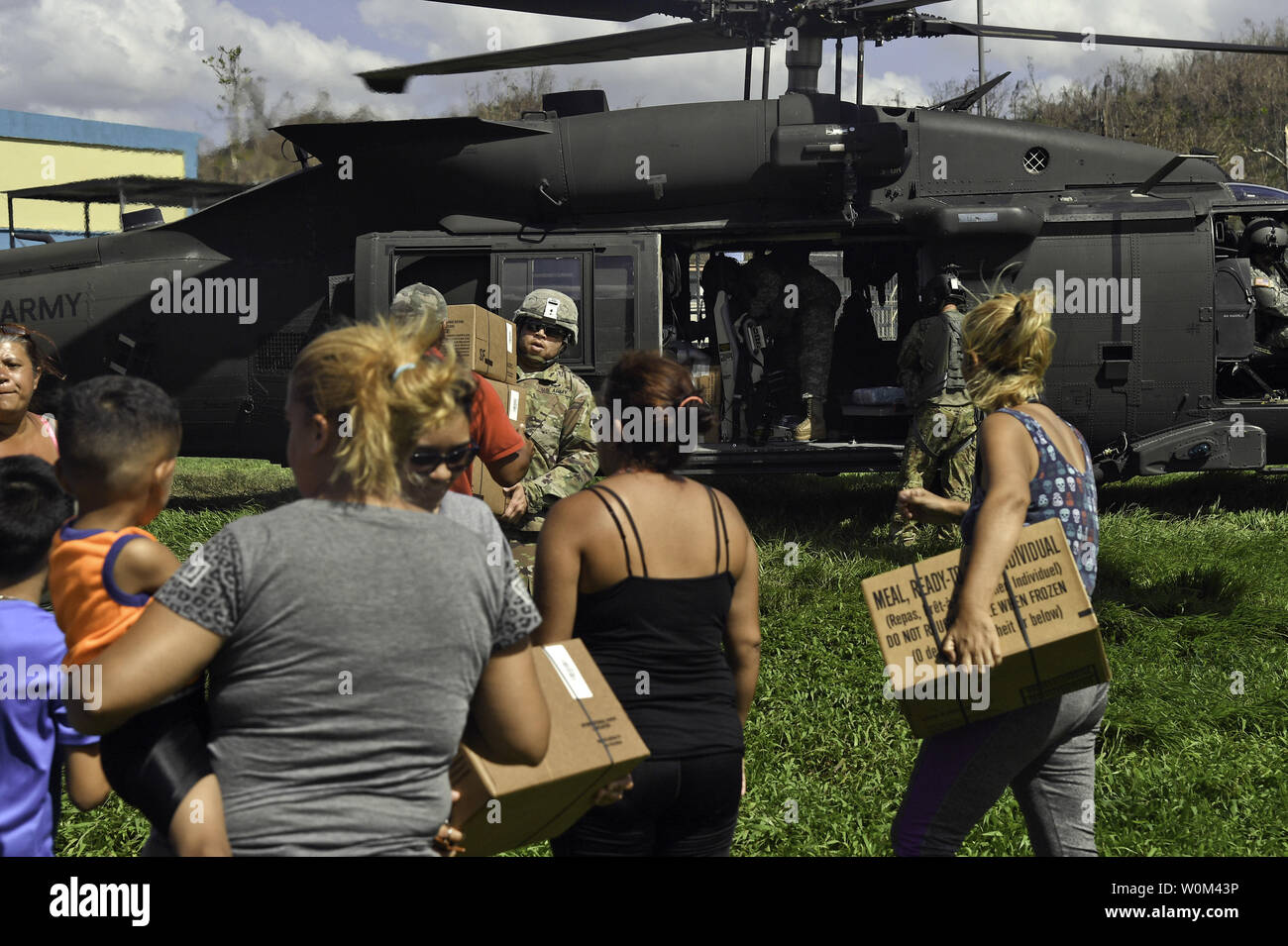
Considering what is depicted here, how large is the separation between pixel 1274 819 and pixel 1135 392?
184 inches

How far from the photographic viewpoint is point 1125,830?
13.3 feet

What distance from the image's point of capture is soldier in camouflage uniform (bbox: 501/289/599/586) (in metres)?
4.84

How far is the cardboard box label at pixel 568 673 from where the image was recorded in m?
2.36

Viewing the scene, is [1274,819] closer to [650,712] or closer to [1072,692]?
[1072,692]

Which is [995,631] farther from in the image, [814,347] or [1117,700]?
[814,347]

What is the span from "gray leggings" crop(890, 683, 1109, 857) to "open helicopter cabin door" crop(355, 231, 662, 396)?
5.39 meters

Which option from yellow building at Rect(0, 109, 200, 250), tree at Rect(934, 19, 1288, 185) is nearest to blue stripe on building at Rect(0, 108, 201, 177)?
yellow building at Rect(0, 109, 200, 250)

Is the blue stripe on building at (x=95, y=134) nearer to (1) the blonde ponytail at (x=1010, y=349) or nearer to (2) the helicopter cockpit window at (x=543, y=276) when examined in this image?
(2) the helicopter cockpit window at (x=543, y=276)

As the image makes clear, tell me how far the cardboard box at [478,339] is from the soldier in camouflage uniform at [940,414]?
12.7 ft

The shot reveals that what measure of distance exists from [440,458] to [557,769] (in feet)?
2.12

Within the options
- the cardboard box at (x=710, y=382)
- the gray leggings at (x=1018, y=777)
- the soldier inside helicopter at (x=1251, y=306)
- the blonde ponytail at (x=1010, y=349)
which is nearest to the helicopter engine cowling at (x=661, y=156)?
the cardboard box at (x=710, y=382)

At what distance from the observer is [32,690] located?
2.12 m

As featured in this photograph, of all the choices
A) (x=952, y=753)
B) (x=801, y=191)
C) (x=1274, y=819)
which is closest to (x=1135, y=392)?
(x=801, y=191)
